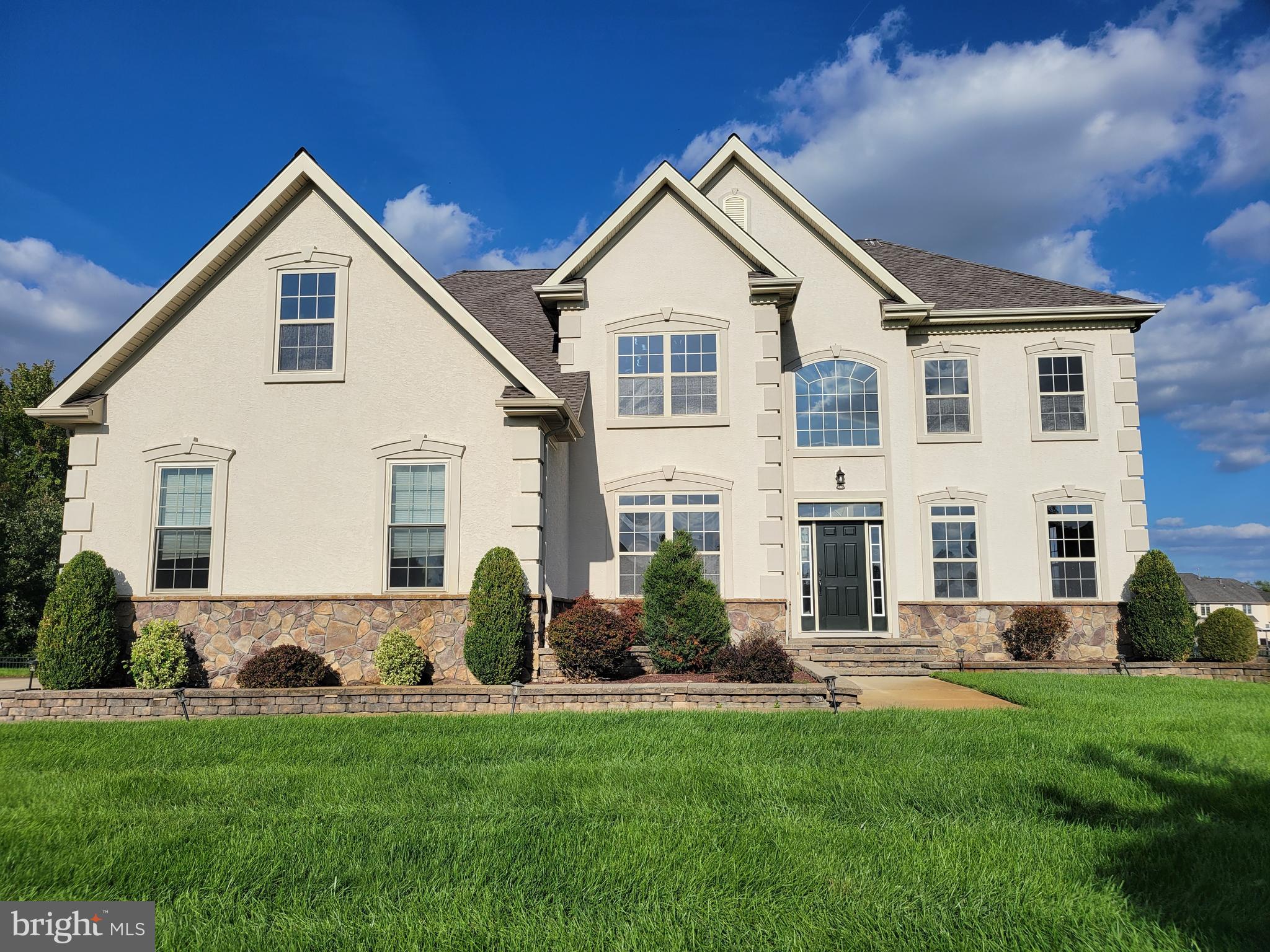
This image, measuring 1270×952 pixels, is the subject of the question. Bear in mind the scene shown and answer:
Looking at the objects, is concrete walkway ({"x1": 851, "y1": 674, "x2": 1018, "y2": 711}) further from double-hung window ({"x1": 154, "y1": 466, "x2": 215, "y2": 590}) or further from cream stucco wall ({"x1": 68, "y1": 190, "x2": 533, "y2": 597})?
double-hung window ({"x1": 154, "y1": 466, "x2": 215, "y2": 590})

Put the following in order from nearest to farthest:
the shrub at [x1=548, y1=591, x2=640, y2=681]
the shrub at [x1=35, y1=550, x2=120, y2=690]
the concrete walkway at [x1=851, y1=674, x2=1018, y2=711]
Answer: the concrete walkway at [x1=851, y1=674, x2=1018, y2=711] → the shrub at [x1=35, y1=550, x2=120, y2=690] → the shrub at [x1=548, y1=591, x2=640, y2=681]

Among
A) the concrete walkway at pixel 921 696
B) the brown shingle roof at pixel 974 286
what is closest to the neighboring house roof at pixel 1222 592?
the brown shingle roof at pixel 974 286

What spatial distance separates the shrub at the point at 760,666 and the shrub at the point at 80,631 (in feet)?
27.6

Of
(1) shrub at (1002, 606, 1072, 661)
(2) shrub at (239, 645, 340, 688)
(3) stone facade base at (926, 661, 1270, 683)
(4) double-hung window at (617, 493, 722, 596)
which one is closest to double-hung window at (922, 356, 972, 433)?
(1) shrub at (1002, 606, 1072, 661)

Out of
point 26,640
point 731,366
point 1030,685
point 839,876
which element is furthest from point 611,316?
point 26,640

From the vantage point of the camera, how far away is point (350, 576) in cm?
1259

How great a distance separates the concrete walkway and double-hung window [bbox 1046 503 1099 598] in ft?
16.3

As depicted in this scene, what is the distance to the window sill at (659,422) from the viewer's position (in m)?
15.1

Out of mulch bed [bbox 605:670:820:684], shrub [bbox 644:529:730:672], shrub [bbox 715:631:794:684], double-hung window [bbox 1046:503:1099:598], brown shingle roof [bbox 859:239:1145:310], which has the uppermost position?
brown shingle roof [bbox 859:239:1145:310]

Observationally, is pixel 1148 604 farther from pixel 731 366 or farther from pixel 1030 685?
pixel 731 366

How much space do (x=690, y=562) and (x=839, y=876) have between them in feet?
26.8

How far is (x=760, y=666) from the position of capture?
35.1 feet

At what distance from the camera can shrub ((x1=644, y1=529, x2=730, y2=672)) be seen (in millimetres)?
11992

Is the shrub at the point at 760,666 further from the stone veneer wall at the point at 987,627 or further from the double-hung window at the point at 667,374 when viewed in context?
the stone veneer wall at the point at 987,627
